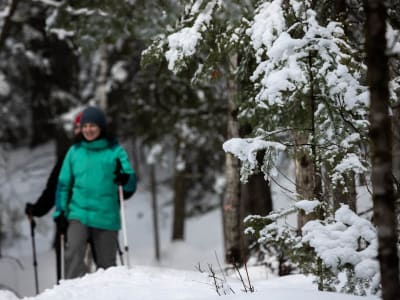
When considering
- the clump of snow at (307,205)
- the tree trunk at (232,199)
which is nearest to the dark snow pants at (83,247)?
the tree trunk at (232,199)

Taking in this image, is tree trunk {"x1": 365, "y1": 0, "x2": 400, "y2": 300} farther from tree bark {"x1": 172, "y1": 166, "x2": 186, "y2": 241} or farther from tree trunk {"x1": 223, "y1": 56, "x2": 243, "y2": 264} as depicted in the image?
tree bark {"x1": 172, "y1": 166, "x2": 186, "y2": 241}

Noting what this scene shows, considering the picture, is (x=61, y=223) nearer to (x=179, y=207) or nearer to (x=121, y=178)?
(x=121, y=178)

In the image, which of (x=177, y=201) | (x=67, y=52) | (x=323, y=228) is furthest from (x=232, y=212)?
(x=177, y=201)

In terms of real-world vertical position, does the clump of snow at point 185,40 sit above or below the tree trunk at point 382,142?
above

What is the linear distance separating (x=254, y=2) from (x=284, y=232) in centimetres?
234

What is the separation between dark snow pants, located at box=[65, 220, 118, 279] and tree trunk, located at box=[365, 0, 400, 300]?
4.93 m

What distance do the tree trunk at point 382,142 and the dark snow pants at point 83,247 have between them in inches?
194

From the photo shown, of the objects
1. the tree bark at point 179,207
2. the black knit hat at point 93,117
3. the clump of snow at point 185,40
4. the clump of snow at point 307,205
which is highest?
the clump of snow at point 185,40

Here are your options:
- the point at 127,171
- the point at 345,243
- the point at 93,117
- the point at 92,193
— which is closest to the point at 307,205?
the point at 345,243

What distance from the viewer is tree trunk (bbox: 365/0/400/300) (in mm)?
2787

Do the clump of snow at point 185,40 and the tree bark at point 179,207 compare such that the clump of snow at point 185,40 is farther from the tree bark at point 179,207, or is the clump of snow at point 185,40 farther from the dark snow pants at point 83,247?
the tree bark at point 179,207

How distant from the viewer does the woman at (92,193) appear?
7.29 meters

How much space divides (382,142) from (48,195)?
5786 millimetres

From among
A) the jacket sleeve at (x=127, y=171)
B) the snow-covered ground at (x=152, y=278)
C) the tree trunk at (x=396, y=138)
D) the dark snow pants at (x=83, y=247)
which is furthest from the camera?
the jacket sleeve at (x=127, y=171)
